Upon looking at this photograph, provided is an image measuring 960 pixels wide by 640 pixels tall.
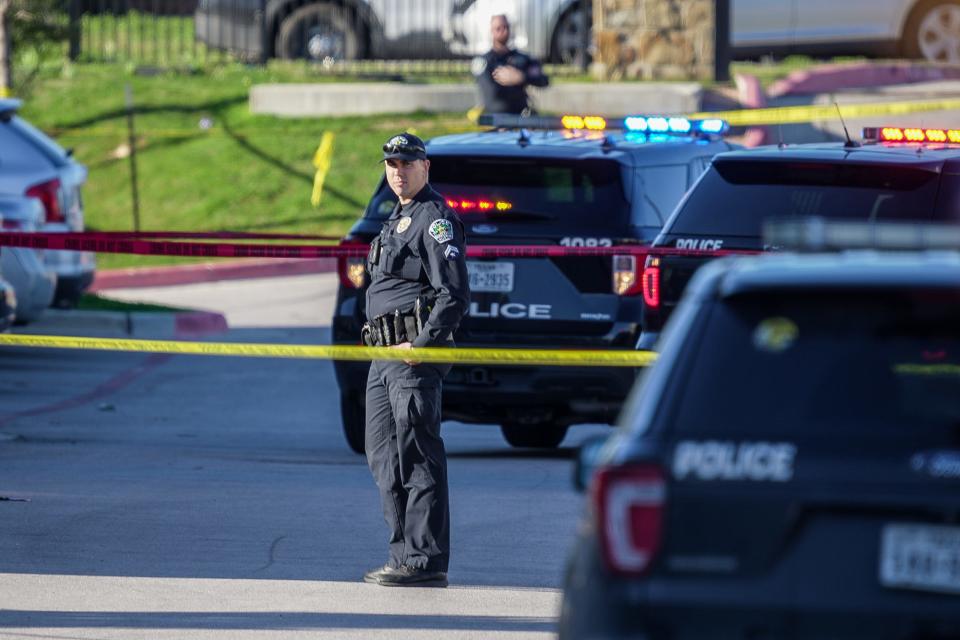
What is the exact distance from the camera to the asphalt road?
6625 mm

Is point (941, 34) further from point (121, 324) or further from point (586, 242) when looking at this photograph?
point (586, 242)

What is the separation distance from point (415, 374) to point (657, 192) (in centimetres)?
324

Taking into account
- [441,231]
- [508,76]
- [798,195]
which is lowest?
[508,76]

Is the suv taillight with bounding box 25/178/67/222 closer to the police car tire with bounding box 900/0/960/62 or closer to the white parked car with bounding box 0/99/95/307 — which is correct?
the white parked car with bounding box 0/99/95/307

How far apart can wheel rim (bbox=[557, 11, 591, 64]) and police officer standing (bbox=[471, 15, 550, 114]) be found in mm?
6412

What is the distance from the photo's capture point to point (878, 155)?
27.6ft

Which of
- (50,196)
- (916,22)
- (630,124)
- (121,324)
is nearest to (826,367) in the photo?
(630,124)

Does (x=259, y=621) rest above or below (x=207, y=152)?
above

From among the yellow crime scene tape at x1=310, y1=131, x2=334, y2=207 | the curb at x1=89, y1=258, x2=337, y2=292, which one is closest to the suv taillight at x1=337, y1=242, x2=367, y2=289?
the curb at x1=89, y1=258, x2=337, y2=292

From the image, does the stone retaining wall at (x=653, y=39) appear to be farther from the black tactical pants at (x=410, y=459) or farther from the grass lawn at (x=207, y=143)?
the black tactical pants at (x=410, y=459)

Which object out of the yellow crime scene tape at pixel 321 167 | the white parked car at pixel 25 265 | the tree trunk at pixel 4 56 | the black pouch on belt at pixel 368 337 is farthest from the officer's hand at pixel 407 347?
the tree trunk at pixel 4 56

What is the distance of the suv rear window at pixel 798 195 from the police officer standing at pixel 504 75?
8093 mm

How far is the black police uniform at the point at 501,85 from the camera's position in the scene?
16.7m

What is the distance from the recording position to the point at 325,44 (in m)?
24.3
